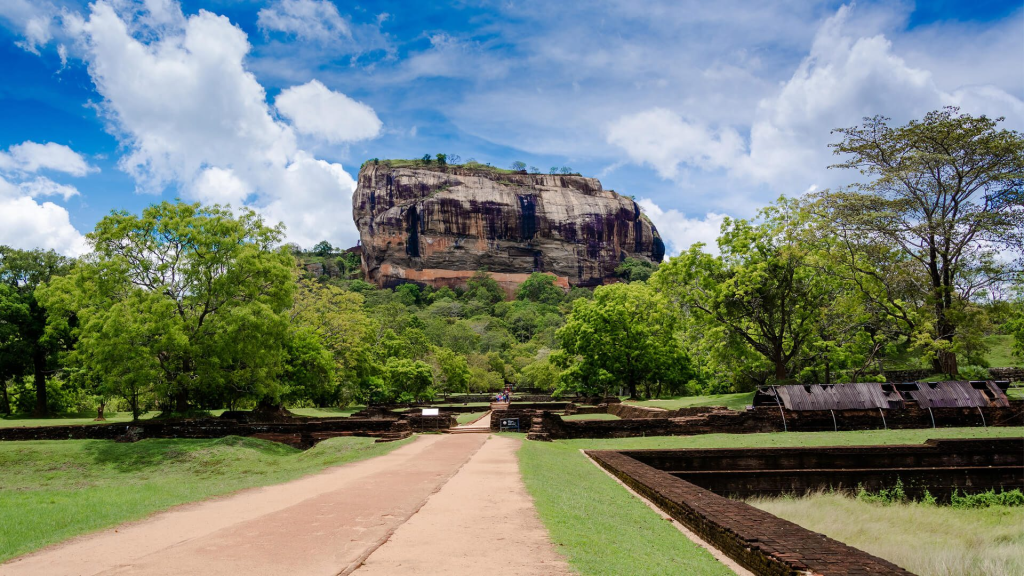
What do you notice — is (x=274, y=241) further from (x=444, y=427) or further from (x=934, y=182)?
(x=934, y=182)

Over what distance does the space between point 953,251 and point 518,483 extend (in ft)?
79.1

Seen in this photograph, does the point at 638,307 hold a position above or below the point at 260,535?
above

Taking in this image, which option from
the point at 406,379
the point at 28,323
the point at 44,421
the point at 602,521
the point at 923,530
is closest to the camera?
the point at 602,521

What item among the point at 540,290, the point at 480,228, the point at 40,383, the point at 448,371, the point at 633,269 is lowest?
the point at 448,371

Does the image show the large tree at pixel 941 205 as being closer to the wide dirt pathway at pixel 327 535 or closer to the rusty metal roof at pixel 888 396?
the rusty metal roof at pixel 888 396

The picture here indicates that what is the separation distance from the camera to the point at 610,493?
30.0ft

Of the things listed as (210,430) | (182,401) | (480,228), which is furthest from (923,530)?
(480,228)

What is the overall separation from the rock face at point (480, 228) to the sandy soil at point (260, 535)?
362 ft

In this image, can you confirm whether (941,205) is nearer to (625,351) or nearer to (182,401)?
(625,351)

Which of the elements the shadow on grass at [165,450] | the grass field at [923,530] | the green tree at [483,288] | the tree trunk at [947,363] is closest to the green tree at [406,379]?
the shadow on grass at [165,450]

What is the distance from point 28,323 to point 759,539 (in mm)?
34161

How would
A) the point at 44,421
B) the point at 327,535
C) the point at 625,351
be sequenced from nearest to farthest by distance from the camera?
the point at 327,535 < the point at 44,421 < the point at 625,351

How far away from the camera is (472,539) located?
19.2ft

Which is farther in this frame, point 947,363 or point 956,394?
point 947,363
